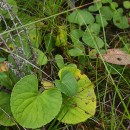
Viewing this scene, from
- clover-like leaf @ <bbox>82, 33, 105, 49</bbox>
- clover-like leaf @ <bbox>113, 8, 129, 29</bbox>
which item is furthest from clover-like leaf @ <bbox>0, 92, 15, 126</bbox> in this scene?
clover-like leaf @ <bbox>113, 8, 129, 29</bbox>

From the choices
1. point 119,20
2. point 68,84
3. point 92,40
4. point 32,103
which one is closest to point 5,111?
point 32,103

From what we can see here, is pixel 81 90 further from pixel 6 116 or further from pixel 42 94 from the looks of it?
pixel 6 116

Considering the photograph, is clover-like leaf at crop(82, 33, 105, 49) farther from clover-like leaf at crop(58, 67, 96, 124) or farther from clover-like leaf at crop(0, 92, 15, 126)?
clover-like leaf at crop(0, 92, 15, 126)

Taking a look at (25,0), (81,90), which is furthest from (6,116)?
(25,0)

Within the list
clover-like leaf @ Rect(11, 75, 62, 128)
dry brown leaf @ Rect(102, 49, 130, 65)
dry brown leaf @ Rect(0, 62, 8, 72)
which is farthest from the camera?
dry brown leaf @ Rect(102, 49, 130, 65)

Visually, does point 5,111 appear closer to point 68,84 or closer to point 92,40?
point 68,84
